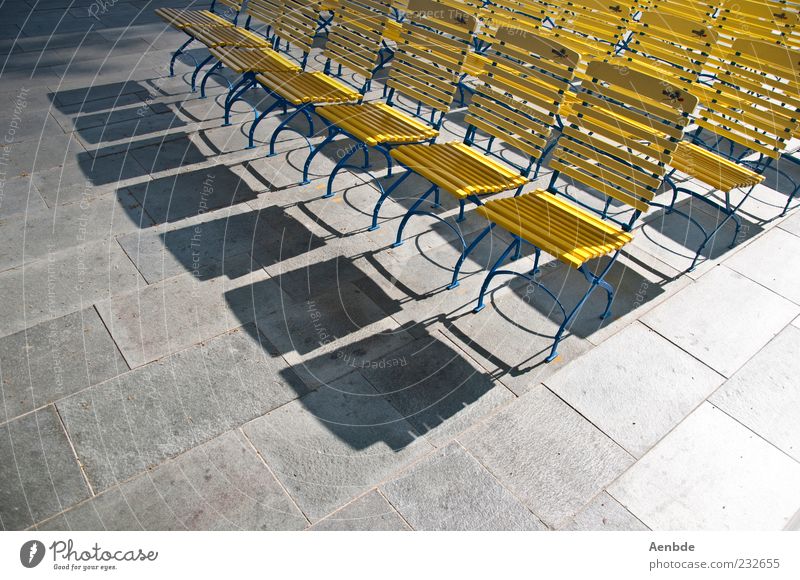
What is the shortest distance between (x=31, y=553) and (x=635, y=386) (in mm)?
3346

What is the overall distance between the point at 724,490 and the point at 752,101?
3.98 metres

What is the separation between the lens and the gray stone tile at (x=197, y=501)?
314 cm

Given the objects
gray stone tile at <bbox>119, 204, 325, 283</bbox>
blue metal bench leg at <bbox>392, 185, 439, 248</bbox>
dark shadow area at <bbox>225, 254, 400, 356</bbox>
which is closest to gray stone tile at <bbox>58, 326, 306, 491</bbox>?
dark shadow area at <bbox>225, 254, 400, 356</bbox>

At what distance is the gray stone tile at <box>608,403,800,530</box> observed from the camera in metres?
3.43

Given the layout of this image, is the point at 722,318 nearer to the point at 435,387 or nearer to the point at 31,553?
the point at 435,387

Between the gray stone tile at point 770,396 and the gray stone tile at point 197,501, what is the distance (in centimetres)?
275

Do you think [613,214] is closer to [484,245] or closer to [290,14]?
[484,245]

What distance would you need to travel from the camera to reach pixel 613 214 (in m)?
6.05

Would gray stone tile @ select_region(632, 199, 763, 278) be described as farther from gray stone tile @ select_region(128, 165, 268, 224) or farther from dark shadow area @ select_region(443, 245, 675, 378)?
gray stone tile @ select_region(128, 165, 268, 224)

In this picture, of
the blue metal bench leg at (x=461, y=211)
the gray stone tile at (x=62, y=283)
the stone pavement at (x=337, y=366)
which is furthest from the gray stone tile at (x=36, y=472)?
the blue metal bench leg at (x=461, y=211)

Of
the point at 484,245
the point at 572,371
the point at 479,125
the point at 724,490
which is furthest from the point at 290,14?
the point at 724,490

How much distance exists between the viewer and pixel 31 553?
2590 millimetres

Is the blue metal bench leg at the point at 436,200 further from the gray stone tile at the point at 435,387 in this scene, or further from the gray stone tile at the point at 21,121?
the gray stone tile at the point at 21,121

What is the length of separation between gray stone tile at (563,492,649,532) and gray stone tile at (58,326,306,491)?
65.8 inches
